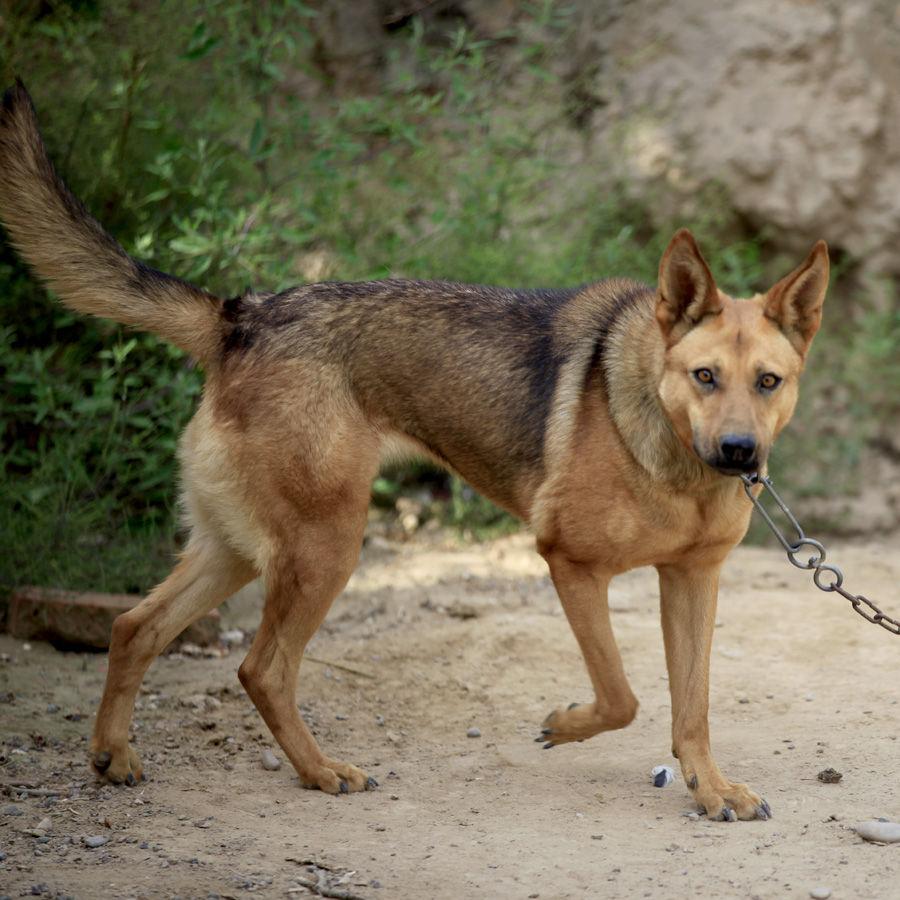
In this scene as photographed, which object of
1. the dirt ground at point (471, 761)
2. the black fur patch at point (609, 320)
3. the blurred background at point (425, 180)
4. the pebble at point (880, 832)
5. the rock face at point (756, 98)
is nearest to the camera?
the dirt ground at point (471, 761)

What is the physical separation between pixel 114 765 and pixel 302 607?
0.85 metres

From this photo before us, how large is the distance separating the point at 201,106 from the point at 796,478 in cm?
465

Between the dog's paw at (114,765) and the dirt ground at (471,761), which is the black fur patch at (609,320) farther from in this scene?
the dog's paw at (114,765)

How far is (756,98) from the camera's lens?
29.8ft

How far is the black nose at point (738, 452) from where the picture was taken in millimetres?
3715

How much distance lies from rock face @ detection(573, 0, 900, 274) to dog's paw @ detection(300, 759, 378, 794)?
577 cm

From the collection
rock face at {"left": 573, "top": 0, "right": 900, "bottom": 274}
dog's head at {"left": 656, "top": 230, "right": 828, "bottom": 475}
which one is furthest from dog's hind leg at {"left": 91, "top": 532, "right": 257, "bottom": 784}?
rock face at {"left": 573, "top": 0, "right": 900, "bottom": 274}

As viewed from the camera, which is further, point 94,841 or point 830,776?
point 830,776

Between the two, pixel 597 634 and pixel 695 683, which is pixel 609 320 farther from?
pixel 695 683

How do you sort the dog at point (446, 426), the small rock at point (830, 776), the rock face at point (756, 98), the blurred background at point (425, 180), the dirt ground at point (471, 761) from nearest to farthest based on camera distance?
the dirt ground at point (471, 761) < the dog at point (446, 426) < the small rock at point (830, 776) < the blurred background at point (425, 180) < the rock face at point (756, 98)

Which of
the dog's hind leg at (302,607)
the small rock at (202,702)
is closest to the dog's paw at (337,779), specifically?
the dog's hind leg at (302,607)

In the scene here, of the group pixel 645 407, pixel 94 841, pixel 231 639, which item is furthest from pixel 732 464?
pixel 231 639

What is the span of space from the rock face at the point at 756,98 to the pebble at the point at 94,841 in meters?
6.56

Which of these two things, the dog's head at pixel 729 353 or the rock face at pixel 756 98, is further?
the rock face at pixel 756 98
